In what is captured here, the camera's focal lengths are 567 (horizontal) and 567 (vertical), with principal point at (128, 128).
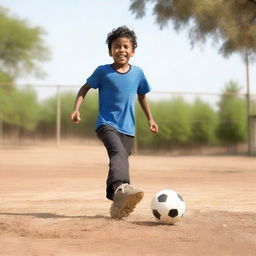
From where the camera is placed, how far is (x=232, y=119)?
984 inches

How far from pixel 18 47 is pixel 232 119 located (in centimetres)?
1475

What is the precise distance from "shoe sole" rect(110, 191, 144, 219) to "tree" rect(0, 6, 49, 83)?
28562mm

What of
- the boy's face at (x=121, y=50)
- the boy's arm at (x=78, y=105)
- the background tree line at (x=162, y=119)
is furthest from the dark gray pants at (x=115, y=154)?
the background tree line at (x=162, y=119)

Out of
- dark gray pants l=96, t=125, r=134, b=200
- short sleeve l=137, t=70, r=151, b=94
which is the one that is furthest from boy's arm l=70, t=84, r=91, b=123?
short sleeve l=137, t=70, r=151, b=94

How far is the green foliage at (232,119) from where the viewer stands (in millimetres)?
24812

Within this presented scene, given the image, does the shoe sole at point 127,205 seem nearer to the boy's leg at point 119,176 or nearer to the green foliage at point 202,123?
the boy's leg at point 119,176

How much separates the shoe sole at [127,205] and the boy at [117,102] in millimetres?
45

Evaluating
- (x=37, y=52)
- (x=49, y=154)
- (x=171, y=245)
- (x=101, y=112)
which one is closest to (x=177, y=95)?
(x=49, y=154)

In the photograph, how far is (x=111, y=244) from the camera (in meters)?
4.02

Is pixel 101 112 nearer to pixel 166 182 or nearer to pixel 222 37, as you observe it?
pixel 166 182

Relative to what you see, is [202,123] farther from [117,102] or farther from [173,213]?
[173,213]

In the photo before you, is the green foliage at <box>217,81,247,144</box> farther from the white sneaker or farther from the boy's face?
the white sneaker

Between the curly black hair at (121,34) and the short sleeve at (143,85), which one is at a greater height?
the curly black hair at (121,34)

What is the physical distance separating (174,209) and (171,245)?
829mm
